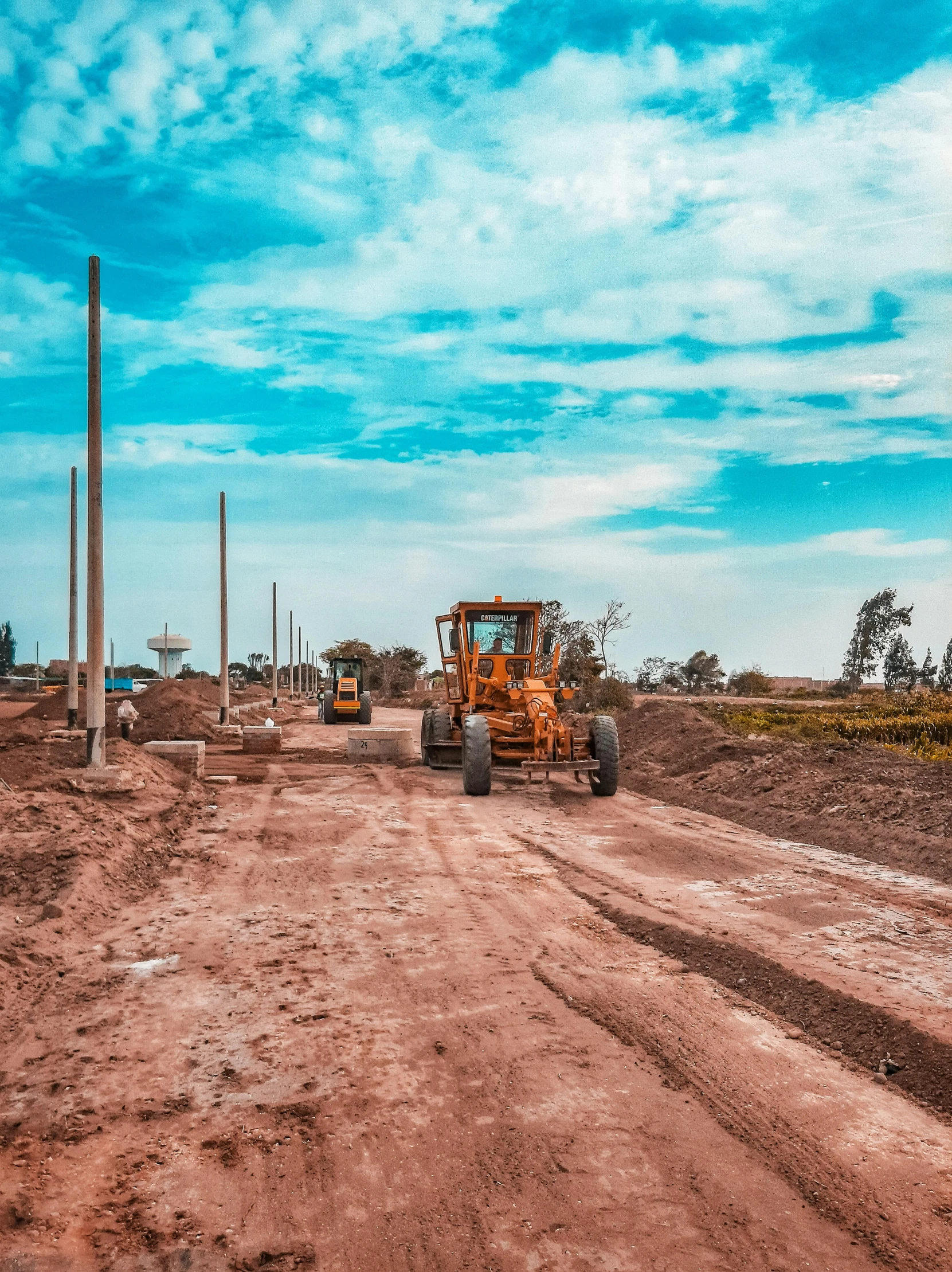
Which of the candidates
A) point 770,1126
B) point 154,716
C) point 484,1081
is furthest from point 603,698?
point 770,1126

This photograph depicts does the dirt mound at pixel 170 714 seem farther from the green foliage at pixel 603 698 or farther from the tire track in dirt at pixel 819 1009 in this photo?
the tire track in dirt at pixel 819 1009

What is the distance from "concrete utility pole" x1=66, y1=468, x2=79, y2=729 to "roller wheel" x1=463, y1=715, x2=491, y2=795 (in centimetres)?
1957

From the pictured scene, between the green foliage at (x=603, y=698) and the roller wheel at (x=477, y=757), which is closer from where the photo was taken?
the roller wheel at (x=477, y=757)

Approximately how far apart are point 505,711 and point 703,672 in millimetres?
58733

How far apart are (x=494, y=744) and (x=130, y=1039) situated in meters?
11.1

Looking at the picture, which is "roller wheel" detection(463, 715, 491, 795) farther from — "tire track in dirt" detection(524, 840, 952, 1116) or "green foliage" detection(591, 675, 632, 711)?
"green foliage" detection(591, 675, 632, 711)

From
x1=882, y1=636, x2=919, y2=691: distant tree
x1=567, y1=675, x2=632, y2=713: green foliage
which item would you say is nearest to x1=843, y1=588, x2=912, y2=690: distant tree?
x1=882, y1=636, x2=919, y2=691: distant tree

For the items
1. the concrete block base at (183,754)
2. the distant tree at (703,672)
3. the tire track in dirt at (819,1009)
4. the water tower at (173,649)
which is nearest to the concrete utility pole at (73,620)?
the concrete block base at (183,754)

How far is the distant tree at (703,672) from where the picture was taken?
239 feet

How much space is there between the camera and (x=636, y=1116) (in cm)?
419

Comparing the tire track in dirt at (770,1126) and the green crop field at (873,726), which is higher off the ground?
the green crop field at (873,726)

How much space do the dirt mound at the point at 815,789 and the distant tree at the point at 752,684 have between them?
1451 inches

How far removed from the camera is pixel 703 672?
240 ft

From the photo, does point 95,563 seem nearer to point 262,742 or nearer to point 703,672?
point 262,742
